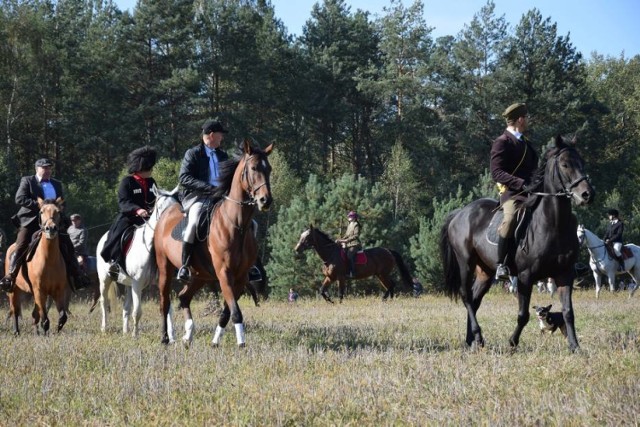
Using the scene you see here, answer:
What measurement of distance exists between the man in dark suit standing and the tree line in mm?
22515

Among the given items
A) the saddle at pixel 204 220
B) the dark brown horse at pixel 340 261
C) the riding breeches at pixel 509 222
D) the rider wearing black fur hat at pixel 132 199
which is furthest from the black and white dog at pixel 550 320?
the dark brown horse at pixel 340 261

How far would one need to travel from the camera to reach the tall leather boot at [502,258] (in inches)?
367

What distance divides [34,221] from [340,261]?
1555 centimetres

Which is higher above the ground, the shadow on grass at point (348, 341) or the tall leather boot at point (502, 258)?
the tall leather boot at point (502, 258)

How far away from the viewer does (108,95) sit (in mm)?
43688

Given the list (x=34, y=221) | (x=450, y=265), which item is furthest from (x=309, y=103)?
(x=450, y=265)

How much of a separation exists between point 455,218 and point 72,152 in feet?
124

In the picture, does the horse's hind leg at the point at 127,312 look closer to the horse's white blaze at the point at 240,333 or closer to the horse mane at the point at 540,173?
the horse's white blaze at the point at 240,333

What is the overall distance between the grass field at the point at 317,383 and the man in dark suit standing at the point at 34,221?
2.07 m

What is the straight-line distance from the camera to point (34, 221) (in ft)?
40.7

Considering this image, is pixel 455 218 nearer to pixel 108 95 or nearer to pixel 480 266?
pixel 480 266

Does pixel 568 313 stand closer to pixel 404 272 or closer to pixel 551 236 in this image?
pixel 551 236

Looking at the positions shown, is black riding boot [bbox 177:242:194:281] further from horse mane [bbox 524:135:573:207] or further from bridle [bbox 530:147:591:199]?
bridle [bbox 530:147:591:199]

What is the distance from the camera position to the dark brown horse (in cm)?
2656
